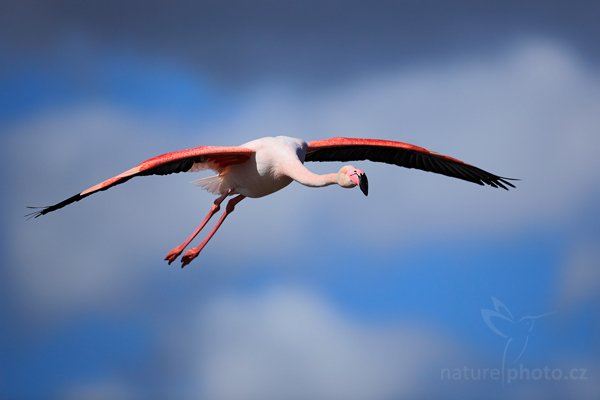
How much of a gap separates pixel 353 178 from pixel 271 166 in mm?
2990

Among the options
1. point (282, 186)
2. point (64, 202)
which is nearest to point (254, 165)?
point (282, 186)

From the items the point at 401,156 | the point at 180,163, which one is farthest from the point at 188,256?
the point at 401,156

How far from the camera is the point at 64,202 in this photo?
17.4m

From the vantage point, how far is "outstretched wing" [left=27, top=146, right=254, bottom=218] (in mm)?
17581

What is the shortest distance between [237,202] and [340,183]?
4669 mm

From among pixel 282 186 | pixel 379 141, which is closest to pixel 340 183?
pixel 282 186

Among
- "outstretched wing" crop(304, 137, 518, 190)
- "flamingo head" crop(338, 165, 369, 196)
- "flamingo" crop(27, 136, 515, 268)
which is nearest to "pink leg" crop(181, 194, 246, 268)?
"flamingo" crop(27, 136, 515, 268)

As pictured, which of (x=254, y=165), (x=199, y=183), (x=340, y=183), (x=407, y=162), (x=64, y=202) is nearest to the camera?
(x=340, y=183)

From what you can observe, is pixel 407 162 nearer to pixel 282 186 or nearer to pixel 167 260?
pixel 282 186

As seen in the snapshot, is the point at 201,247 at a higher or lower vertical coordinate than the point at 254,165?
lower

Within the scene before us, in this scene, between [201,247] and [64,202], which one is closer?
[64,202]

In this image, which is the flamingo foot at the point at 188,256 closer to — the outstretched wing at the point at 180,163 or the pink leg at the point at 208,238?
the pink leg at the point at 208,238

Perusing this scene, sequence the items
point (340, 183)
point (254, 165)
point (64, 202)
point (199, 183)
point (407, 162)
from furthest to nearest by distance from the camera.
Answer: point (407, 162)
point (199, 183)
point (254, 165)
point (64, 202)
point (340, 183)

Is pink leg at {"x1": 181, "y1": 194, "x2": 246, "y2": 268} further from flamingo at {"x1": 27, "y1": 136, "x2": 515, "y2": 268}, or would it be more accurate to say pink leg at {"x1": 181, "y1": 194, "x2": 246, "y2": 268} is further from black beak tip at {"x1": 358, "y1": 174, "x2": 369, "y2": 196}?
black beak tip at {"x1": 358, "y1": 174, "x2": 369, "y2": 196}
